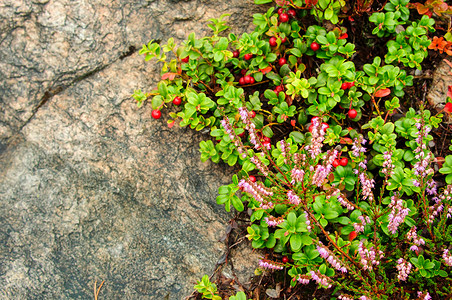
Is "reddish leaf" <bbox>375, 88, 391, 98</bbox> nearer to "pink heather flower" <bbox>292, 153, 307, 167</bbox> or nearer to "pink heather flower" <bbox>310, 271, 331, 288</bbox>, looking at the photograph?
"pink heather flower" <bbox>292, 153, 307, 167</bbox>

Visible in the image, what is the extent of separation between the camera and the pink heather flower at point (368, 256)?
101 inches

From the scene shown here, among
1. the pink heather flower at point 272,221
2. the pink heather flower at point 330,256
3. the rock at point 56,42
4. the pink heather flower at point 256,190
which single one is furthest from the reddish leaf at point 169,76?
the pink heather flower at point 330,256

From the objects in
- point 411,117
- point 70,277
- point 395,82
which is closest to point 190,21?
point 395,82

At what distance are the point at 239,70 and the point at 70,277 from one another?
2631 millimetres

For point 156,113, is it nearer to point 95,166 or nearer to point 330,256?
point 95,166

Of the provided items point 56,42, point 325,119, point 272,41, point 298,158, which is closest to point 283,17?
point 272,41

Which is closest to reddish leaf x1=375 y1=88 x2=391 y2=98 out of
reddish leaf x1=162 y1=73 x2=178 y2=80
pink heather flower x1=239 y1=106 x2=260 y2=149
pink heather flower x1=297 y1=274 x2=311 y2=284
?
pink heather flower x1=239 y1=106 x2=260 y2=149

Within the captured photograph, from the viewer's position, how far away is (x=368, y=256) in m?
2.63

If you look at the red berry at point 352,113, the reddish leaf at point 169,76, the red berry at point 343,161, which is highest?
the reddish leaf at point 169,76

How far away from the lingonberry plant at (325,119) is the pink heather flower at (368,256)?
0.12 meters

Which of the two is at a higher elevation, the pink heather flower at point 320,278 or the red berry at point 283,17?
the red berry at point 283,17

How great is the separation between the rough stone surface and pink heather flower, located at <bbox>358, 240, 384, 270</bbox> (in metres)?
1.36

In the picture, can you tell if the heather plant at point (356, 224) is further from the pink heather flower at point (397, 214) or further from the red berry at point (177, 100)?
the red berry at point (177, 100)

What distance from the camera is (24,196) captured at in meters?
3.45
